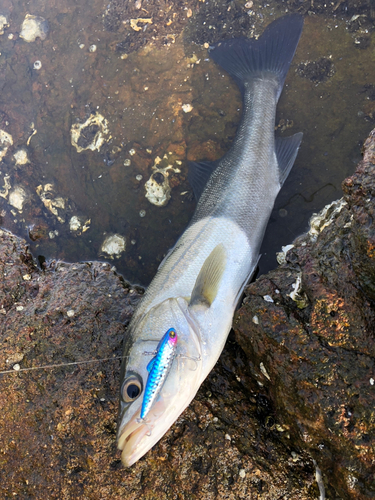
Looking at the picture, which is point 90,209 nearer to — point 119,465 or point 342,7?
point 119,465

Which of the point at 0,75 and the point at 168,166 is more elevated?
the point at 0,75

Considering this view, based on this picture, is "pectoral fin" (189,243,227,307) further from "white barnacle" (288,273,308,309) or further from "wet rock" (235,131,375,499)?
"white barnacle" (288,273,308,309)

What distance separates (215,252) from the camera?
2730mm

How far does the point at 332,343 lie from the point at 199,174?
7.64 ft

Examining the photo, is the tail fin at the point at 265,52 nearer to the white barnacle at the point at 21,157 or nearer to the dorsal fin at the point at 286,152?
the dorsal fin at the point at 286,152

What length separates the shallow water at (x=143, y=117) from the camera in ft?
11.5

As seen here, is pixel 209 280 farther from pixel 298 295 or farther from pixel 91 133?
pixel 91 133

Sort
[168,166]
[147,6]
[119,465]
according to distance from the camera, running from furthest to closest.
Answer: [147,6] → [168,166] → [119,465]

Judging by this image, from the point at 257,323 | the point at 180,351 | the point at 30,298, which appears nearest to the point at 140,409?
the point at 180,351

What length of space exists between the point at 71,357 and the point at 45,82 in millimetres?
3904

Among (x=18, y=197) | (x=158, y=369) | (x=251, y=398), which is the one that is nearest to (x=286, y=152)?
(x=251, y=398)

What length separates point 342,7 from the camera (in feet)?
12.0

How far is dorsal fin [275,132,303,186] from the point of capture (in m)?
3.37

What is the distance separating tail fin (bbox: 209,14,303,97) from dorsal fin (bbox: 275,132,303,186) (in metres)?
0.65
